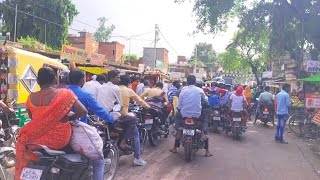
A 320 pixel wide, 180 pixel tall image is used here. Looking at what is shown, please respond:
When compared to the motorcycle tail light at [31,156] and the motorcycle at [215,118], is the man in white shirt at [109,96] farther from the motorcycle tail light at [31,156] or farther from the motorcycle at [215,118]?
the motorcycle at [215,118]

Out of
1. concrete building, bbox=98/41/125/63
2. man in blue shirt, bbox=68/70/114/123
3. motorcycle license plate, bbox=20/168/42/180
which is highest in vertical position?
concrete building, bbox=98/41/125/63

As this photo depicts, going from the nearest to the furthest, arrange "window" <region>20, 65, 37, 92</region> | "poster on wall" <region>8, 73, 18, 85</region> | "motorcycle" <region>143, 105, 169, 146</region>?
1. "motorcycle" <region>143, 105, 169, 146</region>
2. "poster on wall" <region>8, 73, 18, 85</region>
3. "window" <region>20, 65, 37, 92</region>

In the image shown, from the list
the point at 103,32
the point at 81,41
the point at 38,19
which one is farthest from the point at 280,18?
the point at 103,32

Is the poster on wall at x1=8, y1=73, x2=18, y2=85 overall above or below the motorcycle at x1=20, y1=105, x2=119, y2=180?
above

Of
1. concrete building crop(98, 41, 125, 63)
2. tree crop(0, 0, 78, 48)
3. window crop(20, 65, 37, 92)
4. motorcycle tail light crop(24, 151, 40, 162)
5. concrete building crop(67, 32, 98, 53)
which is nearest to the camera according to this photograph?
motorcycle tail light crop(24, 151, 40, 162)

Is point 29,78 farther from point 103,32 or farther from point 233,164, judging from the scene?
point 103,32

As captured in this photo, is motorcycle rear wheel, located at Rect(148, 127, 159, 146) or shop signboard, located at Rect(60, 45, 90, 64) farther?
shop signboard, located at Rect(60, 45, 90, 64)

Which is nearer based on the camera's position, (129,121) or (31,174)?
(31,174)

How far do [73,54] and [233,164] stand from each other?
40.6ft

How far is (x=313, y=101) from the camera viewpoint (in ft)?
45.2

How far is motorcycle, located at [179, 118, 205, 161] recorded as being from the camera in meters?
8.43

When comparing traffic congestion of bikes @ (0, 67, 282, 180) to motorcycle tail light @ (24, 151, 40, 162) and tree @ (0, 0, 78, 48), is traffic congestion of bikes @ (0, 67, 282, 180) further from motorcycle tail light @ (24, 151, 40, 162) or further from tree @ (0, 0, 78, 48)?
tree @ (0, 0, 78, 48)

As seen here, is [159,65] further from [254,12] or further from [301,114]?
[301,114]

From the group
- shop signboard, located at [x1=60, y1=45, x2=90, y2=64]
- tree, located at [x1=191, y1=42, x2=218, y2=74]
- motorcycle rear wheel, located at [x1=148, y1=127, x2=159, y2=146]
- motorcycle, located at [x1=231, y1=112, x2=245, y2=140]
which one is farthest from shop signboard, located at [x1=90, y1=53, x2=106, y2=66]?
tree, located at [x1=191, y1=42, x2=218, y2=74]
